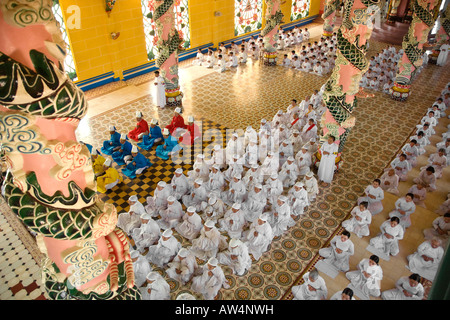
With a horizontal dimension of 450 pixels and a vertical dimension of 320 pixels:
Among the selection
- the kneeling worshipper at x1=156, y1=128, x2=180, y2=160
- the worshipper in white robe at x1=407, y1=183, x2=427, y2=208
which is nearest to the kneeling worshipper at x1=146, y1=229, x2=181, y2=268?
the kneeling worshipper at x1=156, y1=128, x2=180, y2=160

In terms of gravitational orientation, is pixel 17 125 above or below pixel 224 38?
above

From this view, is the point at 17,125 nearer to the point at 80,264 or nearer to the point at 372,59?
the point at 80,264

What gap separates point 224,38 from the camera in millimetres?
19141

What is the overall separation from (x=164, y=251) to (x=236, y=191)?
2.44m

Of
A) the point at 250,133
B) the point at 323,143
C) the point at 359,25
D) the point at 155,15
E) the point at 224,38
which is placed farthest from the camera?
the point at 224,38

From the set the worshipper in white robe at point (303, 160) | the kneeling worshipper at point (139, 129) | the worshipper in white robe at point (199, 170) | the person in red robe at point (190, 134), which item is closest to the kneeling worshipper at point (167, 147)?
the person in red robe at point (190, 134)

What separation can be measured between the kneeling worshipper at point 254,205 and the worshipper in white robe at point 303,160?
194cm

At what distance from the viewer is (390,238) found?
711 centimetres

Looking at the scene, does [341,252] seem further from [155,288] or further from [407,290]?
[155,288]

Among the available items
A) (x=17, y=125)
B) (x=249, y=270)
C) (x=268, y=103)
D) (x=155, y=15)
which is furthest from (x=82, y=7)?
(x=17, y=125)

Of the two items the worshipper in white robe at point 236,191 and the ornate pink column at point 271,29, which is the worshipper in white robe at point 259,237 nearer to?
the worshipper in white robe at point 236,191

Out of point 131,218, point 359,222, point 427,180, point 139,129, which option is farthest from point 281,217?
point 139,129

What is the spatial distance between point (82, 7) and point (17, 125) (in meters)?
12.3

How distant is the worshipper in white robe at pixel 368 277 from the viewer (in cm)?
617
